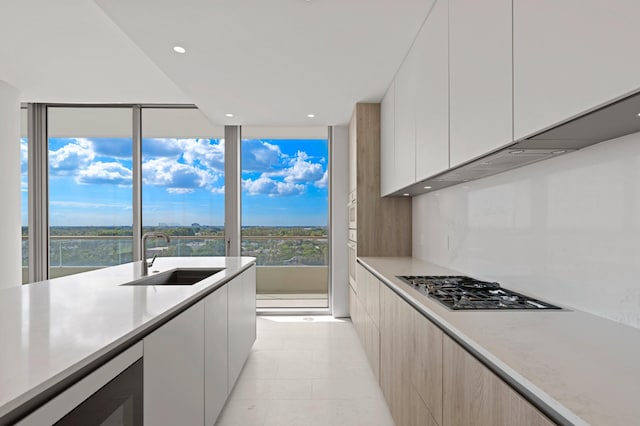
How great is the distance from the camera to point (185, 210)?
5.02 m

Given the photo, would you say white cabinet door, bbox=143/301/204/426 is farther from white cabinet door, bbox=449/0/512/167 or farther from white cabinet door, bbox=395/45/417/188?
white cabinet door, bbox=395/45/417/188

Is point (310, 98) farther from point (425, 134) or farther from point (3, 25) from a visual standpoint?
point (3, 25)

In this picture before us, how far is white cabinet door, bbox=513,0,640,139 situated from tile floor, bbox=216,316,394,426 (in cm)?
206

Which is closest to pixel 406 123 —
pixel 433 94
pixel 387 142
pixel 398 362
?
pixel 433 94

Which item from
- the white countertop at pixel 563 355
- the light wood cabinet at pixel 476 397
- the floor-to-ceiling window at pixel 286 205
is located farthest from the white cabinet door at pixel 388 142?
the light wood cabinet at pixel 476 397

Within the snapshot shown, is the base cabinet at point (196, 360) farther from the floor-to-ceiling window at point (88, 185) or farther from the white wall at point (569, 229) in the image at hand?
the floor-to-ceiling window at point (88, 185)

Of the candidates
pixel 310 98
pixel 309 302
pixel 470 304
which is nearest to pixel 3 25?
pixel 310 98

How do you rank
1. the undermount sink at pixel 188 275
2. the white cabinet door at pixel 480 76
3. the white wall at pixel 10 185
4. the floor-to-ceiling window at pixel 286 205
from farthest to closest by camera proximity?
the floor-to-ceiling window at pixel 286 205
the white wall at pixel 10 185
the undermount sink at pixel 188 275
the white cabinet door at pixel 480 76

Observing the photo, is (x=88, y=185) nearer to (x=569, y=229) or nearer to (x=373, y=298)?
(x=373, y=298)

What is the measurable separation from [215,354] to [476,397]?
1548 millimetres

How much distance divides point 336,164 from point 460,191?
2522 millimetres

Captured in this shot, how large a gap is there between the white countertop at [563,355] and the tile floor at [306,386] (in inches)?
51.7

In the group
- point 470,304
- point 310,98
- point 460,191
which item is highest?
point 310,98

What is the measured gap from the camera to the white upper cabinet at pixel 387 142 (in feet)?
11.0
